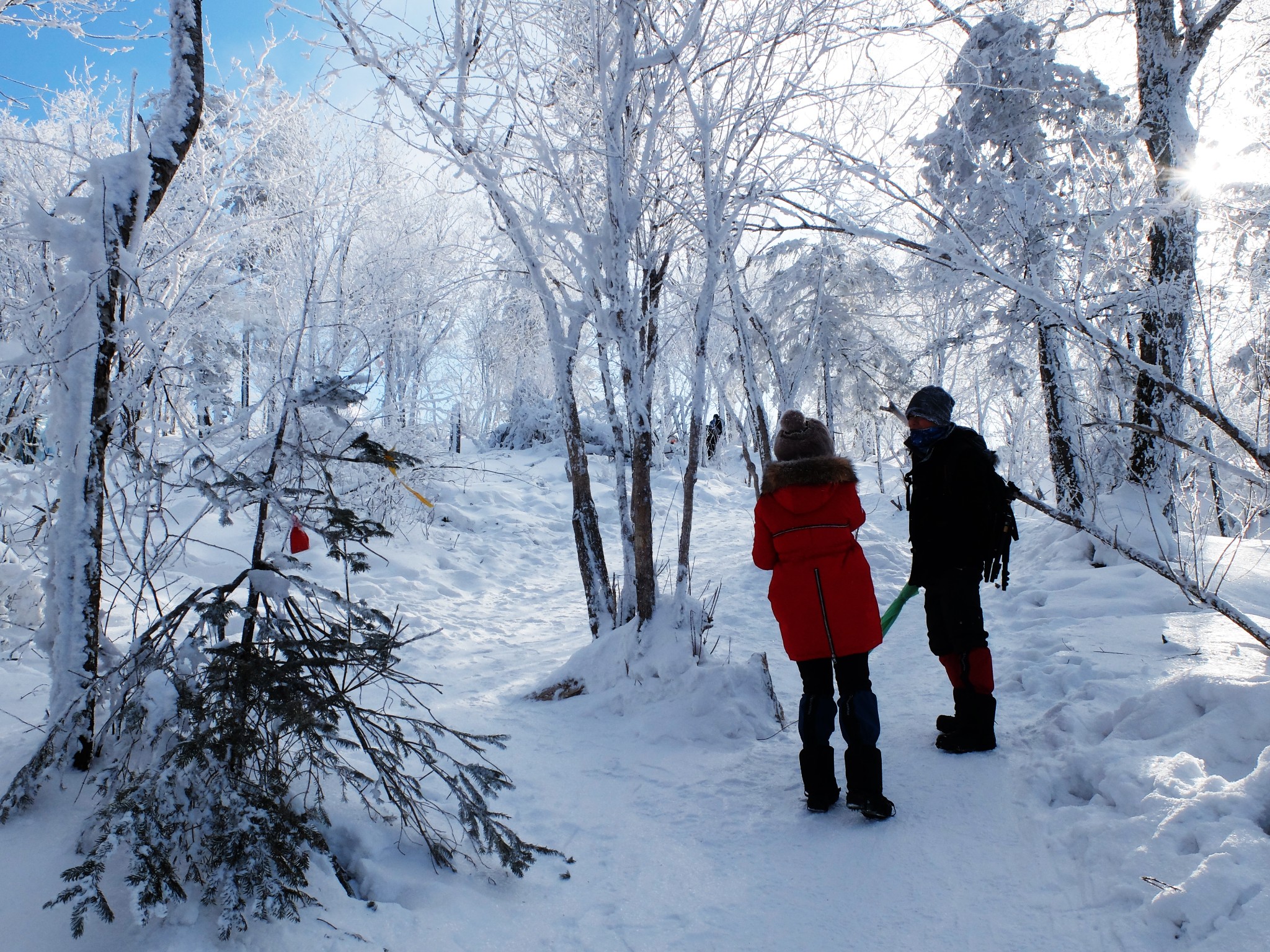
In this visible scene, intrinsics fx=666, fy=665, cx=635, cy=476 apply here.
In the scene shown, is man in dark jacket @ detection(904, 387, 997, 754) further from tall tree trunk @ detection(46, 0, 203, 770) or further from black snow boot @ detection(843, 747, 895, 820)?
tall tree trunk @ detection(46, 0, 203, 770)

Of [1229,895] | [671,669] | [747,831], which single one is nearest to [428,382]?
[671,669]

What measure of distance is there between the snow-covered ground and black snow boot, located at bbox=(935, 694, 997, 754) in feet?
0.21

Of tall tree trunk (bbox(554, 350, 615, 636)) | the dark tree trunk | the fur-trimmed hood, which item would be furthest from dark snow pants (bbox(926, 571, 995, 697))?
the dark tree trunk

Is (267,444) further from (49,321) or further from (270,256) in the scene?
(270,256)

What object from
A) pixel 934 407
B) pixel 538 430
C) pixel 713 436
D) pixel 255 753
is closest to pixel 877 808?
pixel 934 407

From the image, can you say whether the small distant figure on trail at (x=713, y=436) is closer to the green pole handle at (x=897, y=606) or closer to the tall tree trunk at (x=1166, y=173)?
the tall tree trunk at (x=1166, y=173)

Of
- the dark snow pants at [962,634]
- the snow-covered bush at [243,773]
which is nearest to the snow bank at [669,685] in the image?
the dark snow pants at [962,634]

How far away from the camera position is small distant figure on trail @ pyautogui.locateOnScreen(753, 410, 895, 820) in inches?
109

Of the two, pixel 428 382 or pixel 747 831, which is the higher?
pixel 428 382

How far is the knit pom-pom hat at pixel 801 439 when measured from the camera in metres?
3.02

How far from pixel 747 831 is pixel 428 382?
13.7 m

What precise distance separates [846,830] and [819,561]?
1.08 meters

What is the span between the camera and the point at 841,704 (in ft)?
9.27

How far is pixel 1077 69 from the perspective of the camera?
8188mm
